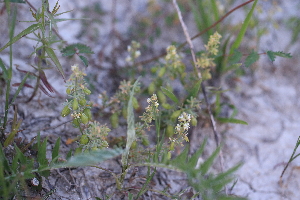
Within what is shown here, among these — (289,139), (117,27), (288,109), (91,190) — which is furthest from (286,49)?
(91,190)

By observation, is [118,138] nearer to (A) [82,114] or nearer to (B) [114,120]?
(B) [114,120]

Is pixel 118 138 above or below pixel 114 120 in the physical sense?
below

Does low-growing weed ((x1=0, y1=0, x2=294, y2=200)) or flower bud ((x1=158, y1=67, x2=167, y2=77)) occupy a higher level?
flower bud ((x1=158, y1=67, x2=167, y2=77))

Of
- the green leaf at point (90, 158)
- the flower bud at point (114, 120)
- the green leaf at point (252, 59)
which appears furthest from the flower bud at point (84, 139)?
the green leaf at point (252, 59)

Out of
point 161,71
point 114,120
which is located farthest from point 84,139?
point 161,71

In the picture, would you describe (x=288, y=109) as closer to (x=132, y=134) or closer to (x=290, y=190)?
(x=290, y=190)

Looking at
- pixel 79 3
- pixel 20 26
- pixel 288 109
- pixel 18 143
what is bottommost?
pixel 18 143

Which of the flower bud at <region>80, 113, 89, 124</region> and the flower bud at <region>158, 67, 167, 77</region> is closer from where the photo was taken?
the flower bud at <region>80, 113, 89, 124</region>

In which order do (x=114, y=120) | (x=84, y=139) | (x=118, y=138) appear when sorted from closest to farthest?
(x=84, y=139)
(x=118, y=138)
(x=114, y=120)

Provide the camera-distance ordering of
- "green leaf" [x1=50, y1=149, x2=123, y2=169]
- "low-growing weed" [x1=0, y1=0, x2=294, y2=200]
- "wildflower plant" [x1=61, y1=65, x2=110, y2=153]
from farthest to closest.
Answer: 1. "wildflower plant" [x1=61, y1=65, x2=110, y2=153]
2. "low-growing weed" [x1=0, y1=0, x2=294, y2=200]
3. "green leaf" [x1=50, y1=149, x2=123, y2=169]

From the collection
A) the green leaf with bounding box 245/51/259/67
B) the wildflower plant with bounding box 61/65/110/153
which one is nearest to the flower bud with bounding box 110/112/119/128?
the wildflower plant with bounding box 61/65/110/153

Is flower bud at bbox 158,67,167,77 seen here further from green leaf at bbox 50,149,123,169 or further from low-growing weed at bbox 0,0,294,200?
green leaf at bbox 50,149,123,169
